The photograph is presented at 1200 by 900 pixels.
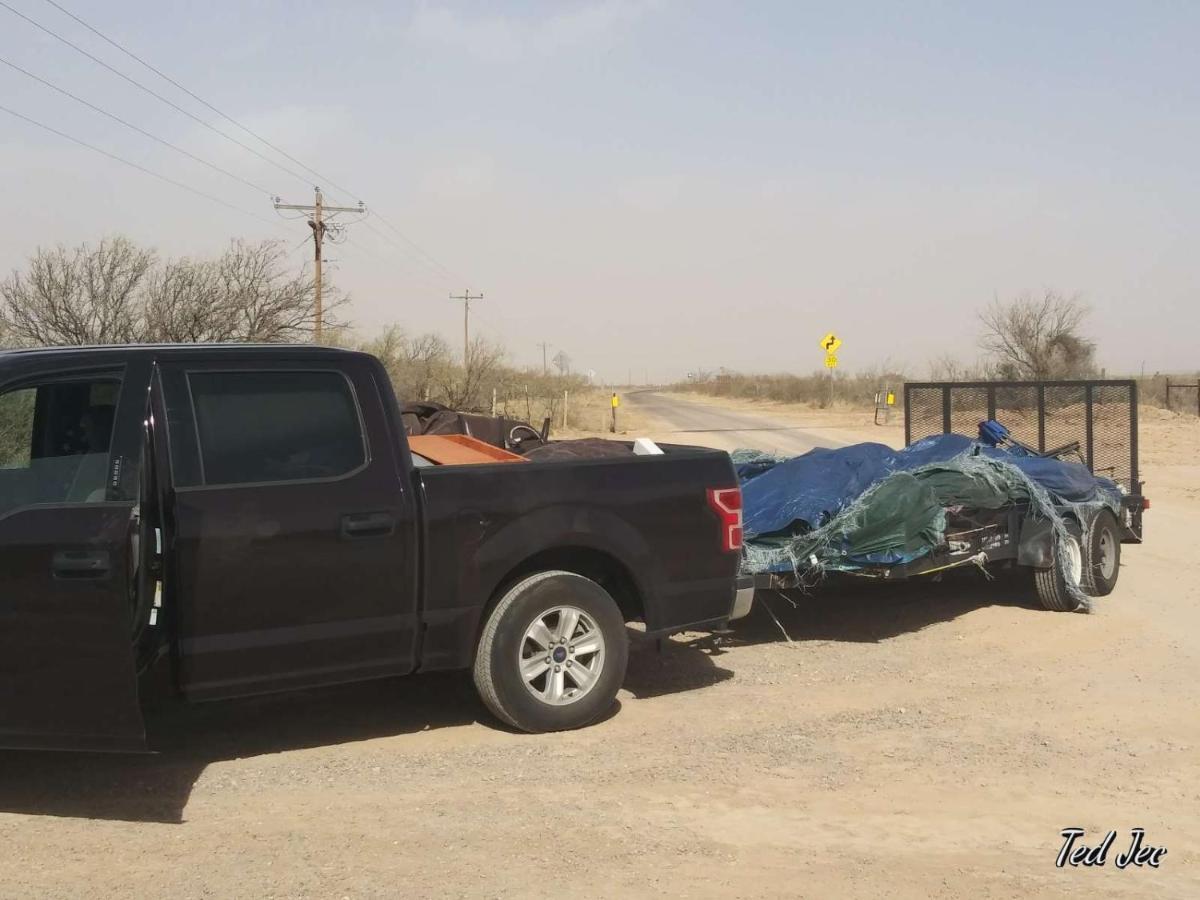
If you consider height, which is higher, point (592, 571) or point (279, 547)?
point (279, 547)

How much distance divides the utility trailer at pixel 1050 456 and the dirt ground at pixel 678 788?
32.2 inches

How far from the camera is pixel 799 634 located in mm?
9039

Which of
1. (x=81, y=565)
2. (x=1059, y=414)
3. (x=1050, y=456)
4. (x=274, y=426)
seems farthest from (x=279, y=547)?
(x=1059, y=414)

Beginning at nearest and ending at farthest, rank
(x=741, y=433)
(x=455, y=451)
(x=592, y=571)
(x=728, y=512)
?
1. (x=592, y=571)
2. (x=728, y=512)
3. (x=455, y=451)
4. (x=741, y=433)

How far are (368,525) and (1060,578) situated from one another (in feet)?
19.4

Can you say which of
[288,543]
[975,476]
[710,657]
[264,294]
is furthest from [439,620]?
[264,294]

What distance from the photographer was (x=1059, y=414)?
11578 mm

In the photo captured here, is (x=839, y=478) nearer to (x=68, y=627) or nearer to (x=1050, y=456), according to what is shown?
(x=1050, y=456)

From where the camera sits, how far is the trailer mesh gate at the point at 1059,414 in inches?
449

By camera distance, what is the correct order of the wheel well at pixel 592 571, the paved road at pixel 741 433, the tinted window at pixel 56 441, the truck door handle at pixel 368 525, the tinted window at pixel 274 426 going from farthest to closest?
1. the paved road at pixel 741 433
2. the wheel well at pixel 592 571
3. the truck door handle at pixel 368 525
4. the tinted window at pixel 274 426
5. the tinted window at pixel 56 441

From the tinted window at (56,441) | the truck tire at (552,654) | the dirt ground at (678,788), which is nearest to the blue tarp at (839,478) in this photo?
the dirt ground at (678,788)

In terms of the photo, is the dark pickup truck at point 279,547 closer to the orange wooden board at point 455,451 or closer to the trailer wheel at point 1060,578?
the orange wooden board at point 455,451

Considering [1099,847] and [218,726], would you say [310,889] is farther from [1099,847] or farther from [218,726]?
[1099,847]

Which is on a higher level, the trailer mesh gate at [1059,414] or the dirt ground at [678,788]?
the trailer mesh gate at [1059,414]
